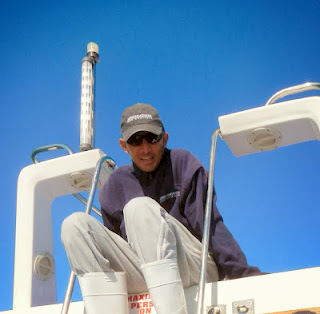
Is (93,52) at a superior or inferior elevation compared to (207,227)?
superior

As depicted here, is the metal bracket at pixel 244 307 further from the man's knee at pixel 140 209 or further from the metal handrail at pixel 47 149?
the metal handrail at pixel 47 149

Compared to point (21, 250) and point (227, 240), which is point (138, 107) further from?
point (21, 250)

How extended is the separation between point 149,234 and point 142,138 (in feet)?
2.32

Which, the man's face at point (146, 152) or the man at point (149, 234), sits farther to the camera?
the man's face at point (146, 152)

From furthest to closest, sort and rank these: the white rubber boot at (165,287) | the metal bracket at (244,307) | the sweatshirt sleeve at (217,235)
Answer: the sweatshirt sleeve at (217,235) < the metal bracket at (244,307) < the white rubber boot at (165,287)

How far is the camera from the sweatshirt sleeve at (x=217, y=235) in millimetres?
2369

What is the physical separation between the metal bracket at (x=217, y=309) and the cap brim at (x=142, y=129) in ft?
2.65

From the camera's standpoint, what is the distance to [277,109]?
2.95 meters

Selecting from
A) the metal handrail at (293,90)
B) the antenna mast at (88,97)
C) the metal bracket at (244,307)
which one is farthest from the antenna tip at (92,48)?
the metal bracket at (244,307)

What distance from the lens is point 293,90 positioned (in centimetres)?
311

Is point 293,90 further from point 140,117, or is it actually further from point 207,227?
point 207,227

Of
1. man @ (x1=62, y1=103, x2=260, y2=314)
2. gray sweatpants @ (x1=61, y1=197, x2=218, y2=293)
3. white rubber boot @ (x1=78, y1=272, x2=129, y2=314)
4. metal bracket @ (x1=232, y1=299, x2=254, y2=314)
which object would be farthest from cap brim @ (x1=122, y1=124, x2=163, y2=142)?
metal bracket @ (x1=232, y1=299, x2=254, y2=314)

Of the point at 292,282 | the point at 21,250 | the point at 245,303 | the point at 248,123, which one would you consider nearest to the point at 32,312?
the point at 21,250

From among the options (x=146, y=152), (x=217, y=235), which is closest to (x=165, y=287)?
(x=217, y=235)
